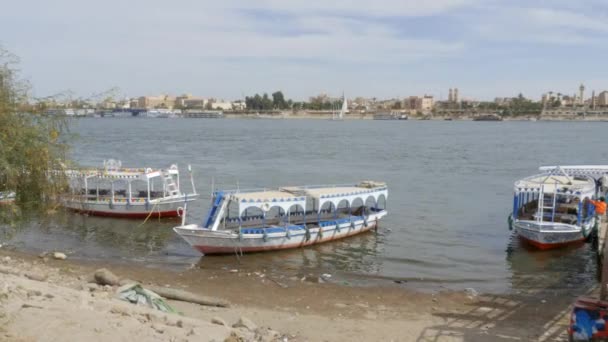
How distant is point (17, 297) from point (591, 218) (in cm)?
2415

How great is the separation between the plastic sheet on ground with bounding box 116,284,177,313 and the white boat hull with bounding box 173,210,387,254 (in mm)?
8794

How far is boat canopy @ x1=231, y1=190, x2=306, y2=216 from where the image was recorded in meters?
24.5

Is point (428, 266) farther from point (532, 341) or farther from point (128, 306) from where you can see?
point (128, 306)

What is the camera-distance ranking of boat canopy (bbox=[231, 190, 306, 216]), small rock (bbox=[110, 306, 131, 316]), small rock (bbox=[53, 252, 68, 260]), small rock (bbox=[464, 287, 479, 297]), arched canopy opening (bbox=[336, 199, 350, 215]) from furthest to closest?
arched canopy opening (bbox=[336, 199, 350, 215])
boat canopy (bbox=[231, 190, 306, 216])
small rock (bbox=[53, 252, 68, 260])
small rock (bbox=[464, 287, 479, 297])
small rock (bbox=[110, 306, 131, 316])

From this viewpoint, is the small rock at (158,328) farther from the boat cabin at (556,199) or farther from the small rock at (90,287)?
the boat cabin at (556,199)

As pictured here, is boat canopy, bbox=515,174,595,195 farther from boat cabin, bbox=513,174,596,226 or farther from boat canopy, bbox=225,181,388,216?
boat canopy, bbox=225,181,388,216

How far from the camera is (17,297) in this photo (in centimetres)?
1238

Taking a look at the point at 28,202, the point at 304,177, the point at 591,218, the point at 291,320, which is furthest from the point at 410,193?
the point at 28,202

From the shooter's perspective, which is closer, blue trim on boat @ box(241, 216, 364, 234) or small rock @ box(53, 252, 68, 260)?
small rock @ box(53, 252, 68, 260)

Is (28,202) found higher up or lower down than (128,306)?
higher up

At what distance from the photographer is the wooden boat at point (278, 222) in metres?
24.3

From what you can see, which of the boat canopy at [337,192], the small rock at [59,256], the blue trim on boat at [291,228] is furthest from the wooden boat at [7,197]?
the boat canopy at [337,192]

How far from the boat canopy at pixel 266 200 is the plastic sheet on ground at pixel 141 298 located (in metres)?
9.60

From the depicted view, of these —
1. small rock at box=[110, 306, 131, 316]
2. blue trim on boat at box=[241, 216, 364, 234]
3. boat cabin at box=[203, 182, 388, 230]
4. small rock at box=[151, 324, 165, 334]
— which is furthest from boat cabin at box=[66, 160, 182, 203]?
small rock at box=[151, 324, 165, 334]
